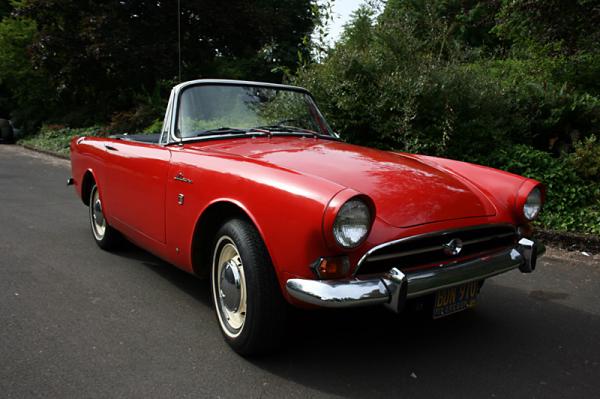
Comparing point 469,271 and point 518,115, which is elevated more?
point 518,115

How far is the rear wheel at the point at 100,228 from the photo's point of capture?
4773 millimetres

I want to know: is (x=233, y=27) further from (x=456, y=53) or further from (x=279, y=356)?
(x=279, y=356)

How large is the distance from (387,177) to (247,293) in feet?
3.39

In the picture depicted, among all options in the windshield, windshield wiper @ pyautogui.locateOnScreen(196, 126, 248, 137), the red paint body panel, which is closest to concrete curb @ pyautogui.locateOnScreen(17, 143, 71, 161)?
the red paint body panel

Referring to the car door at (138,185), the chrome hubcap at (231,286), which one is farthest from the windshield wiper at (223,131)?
the chrome hubcap at (231,286)

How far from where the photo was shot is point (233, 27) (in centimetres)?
1733

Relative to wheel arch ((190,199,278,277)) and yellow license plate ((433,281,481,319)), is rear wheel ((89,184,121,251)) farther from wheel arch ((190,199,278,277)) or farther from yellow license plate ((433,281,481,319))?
yellow license plate ((433,281,481,319))

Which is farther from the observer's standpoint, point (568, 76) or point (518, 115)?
point (568, 76)

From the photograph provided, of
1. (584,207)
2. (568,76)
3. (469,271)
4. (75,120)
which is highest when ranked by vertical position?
(568,76)

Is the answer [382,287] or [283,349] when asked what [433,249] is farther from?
[283,349]

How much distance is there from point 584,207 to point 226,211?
455cm

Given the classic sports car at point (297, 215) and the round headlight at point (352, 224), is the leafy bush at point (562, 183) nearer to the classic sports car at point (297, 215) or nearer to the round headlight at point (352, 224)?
the classic sports car at point (297, 215)

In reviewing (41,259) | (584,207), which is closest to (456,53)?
(584,207)

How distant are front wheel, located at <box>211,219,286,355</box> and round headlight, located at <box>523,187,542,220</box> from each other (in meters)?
1.61
